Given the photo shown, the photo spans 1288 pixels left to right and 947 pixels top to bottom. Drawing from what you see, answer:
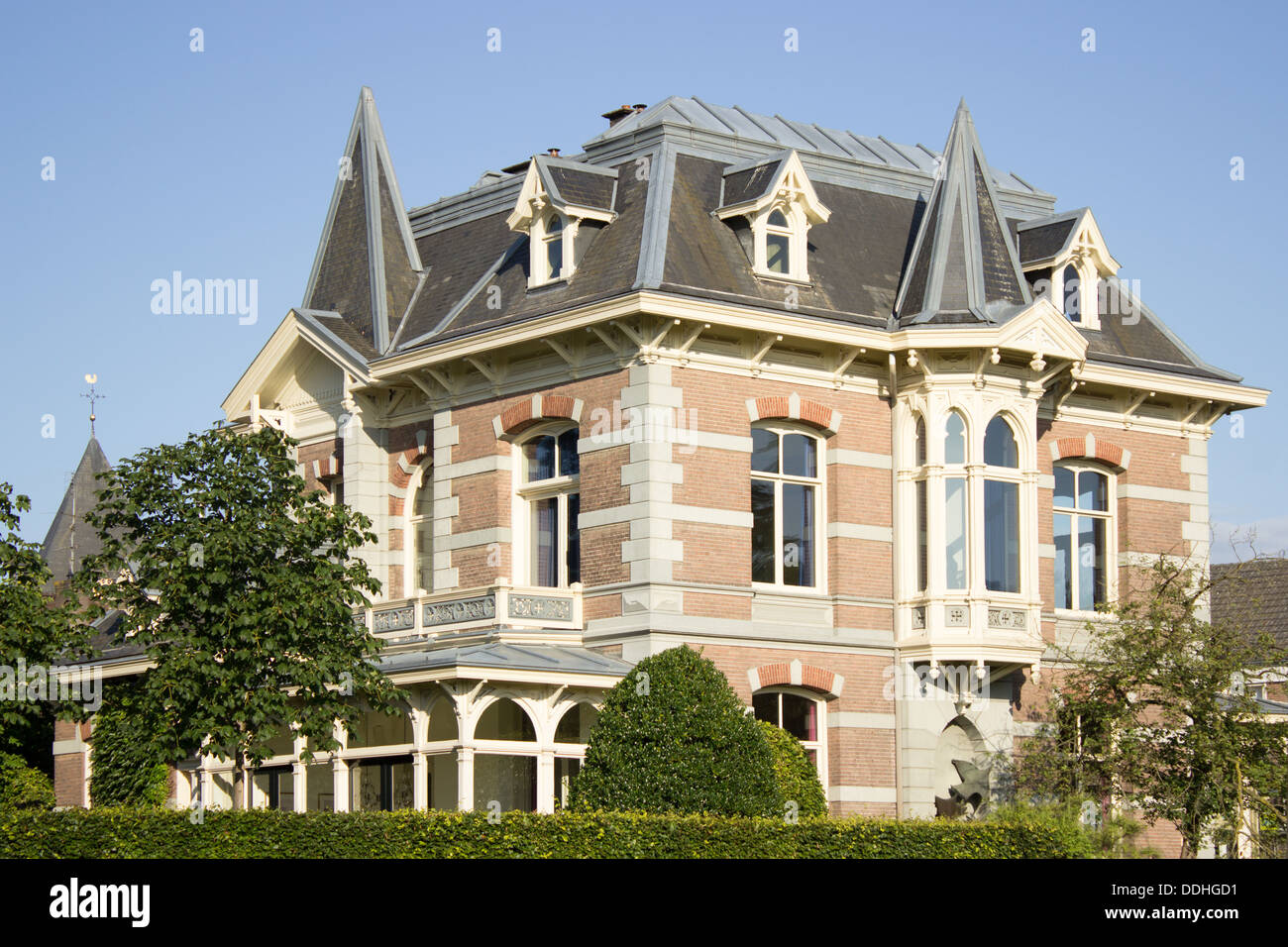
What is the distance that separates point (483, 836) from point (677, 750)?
3.90 metres

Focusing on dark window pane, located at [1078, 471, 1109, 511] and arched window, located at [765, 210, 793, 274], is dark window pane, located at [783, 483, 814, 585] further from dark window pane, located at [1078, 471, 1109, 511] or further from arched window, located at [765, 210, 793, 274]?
dark window pane, located at [1078, 471, 1109, 511]

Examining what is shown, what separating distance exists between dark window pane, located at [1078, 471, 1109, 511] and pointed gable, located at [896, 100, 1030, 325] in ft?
12.6

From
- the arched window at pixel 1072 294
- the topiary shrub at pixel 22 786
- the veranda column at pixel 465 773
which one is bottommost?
the topiary shrub at pixel 22 786

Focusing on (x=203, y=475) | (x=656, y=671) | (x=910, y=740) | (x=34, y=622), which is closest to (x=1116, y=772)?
(x=910, y=740)

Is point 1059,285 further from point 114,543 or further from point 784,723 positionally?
point 114,543

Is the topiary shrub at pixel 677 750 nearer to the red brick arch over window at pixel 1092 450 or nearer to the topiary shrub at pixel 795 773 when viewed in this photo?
the topiary shrub at pixel 795 773

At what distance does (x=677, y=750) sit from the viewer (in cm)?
2308

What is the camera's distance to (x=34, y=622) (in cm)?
2559

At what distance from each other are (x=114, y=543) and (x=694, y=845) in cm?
869

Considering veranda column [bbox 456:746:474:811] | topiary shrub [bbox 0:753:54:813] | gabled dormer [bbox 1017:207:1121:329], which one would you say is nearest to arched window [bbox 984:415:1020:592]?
gabled dormer [bbox 1017:207:1121:329]

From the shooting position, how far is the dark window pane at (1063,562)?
101ft

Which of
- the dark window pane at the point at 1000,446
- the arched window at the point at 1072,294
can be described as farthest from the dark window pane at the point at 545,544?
the arched window at the point at 1072,294

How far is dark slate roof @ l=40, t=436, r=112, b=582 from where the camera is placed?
49.3 m

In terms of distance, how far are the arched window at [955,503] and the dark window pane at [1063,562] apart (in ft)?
11.7
